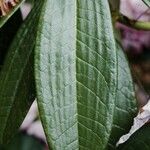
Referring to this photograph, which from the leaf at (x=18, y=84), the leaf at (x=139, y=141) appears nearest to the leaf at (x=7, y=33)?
the leaf at (x=18, y=84)

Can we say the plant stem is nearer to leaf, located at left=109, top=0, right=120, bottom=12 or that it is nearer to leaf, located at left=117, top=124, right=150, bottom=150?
leaf, located at left=109, top=0, right=120, bottom=12

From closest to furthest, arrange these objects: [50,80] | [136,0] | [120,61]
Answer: [50,80] < [120,61] < [136,0]

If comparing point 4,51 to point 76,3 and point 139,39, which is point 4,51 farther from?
point 139,39

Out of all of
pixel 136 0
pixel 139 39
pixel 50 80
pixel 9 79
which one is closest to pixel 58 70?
pixel 50 80

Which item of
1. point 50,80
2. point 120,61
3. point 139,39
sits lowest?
point 139,39

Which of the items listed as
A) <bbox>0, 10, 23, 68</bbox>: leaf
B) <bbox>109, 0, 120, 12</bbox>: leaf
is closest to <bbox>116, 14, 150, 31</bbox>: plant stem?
<bbox>109, 0, 120, 12</bbox>: leaf

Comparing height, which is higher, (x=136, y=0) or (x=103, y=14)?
(x=103, y=14)
